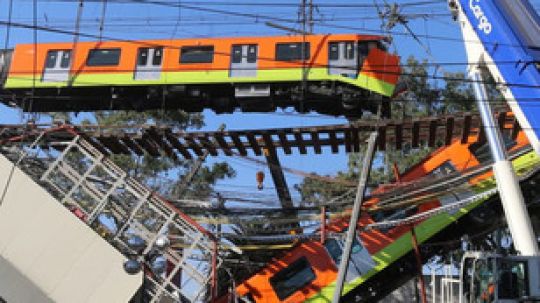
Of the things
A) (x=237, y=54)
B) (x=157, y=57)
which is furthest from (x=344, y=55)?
(x=157, y=57)

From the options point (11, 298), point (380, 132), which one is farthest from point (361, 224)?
point (11, 298)

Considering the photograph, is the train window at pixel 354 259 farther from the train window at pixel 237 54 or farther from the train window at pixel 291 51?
the train window at pixel 237 54

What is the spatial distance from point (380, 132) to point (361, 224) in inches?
85.2

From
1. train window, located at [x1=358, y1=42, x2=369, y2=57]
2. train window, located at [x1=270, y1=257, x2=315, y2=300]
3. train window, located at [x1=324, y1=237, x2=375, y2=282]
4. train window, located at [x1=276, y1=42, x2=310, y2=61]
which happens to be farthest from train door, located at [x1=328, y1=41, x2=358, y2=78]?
train window, located at [x1=270, y1=257, x2=315, y2=300]

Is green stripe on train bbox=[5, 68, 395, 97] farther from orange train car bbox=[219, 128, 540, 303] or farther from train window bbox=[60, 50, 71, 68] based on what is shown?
orange train car bbox=[219, 128, 540, 303]

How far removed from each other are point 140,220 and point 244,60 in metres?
5.73

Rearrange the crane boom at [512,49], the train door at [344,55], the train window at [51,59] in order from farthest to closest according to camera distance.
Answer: the train window at [51,59] → the train door at [344,55] → the crane boom at [512,49]

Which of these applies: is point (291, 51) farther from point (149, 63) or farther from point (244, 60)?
point (149, 63)

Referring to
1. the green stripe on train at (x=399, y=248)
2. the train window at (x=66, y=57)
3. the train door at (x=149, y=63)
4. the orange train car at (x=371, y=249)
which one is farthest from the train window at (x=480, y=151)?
the train window at (x=66, y=57)

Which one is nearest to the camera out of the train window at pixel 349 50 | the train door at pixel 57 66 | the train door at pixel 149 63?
the train window at pixel 349 50

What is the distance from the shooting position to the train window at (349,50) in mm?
17666

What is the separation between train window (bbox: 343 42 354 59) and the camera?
1767cm

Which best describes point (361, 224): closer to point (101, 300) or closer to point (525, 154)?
point (525, 154)

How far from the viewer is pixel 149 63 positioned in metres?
18.6
